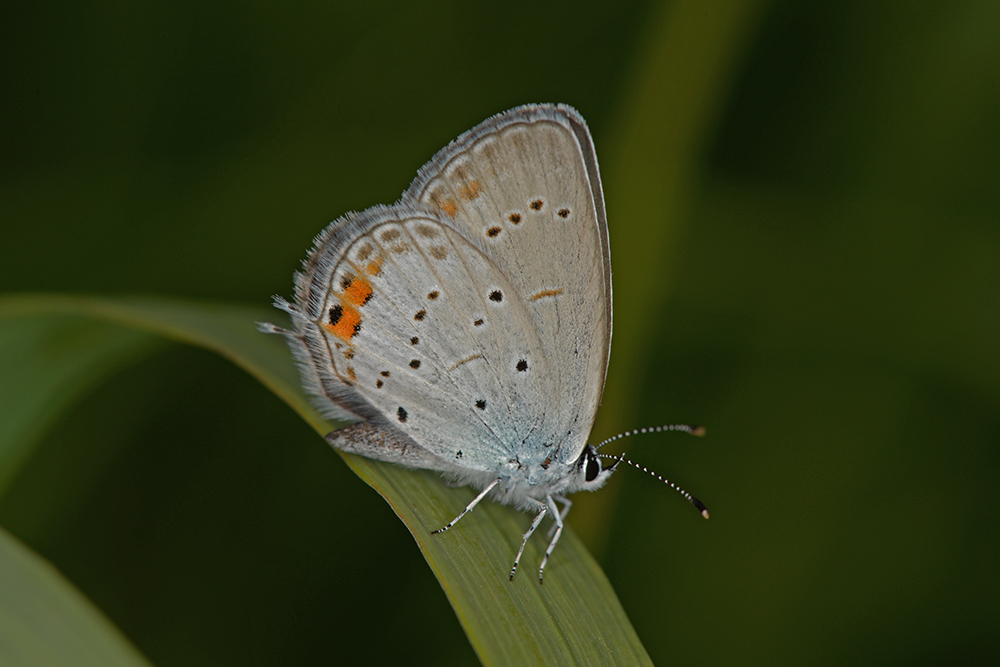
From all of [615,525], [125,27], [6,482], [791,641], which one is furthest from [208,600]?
[125,27]

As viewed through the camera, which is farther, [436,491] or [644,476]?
[644,476]

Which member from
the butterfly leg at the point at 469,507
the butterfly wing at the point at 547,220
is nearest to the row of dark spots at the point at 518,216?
the butterfly wing at the point at 547,220

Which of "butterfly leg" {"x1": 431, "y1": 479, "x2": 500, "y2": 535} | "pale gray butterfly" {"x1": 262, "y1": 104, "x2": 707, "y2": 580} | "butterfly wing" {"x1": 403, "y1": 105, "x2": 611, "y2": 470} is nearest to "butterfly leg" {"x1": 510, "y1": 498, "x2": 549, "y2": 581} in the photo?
"pale gray butterfly" {"x1": 262, "y1": 104, "x2": 707, "y2": 580}

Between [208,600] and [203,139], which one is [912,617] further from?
[203,139]

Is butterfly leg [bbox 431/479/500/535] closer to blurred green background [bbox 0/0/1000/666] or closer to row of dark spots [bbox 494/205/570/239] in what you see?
blurred green background [bbox 0/0/1000/666]

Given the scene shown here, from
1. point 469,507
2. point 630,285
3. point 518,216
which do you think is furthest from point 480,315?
point 630,285
